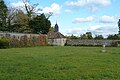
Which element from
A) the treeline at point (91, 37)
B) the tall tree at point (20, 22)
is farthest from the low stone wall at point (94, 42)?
the tall tree at point (20, 22)

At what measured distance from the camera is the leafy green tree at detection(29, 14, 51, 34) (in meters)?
77.6

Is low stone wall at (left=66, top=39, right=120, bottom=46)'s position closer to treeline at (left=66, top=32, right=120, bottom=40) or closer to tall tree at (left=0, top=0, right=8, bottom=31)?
treeline at (left=66, top=32, right=120, bottom=40)

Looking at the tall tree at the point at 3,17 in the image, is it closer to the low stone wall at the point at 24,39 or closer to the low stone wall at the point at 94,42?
the low stone wall at the point at 24,39

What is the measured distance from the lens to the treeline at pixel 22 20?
72.3 meters

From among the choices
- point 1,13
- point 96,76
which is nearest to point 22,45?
point 1,13

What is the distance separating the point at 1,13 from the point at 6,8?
3078 mm

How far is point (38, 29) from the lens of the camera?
262 feet

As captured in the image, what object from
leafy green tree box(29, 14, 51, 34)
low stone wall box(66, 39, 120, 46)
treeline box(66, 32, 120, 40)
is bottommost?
low stone wall box(66, 39, 120, 46)

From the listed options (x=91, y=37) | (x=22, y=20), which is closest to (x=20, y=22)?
(x=22, y=20)

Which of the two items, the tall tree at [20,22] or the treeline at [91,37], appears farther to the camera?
the treeline at [91,37]

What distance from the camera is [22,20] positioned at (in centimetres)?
7431

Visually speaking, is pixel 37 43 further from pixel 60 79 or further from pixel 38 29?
pixel 60 79

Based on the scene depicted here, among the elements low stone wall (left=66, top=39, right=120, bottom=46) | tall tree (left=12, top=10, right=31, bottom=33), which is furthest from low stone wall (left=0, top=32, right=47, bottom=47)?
low stone wall (left=66, top=39, right=120, bottom=46)

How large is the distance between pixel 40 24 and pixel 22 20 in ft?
19.8
